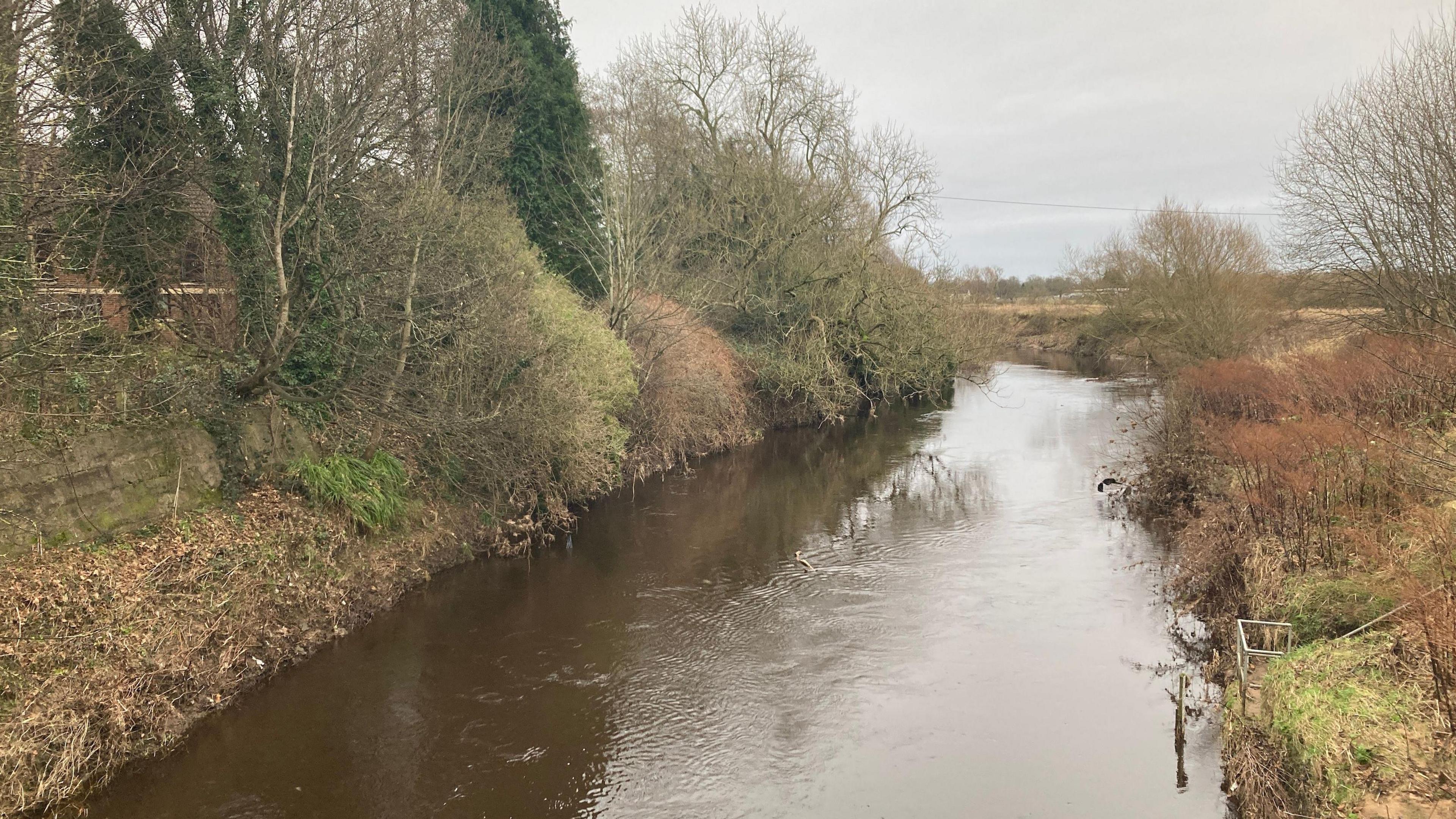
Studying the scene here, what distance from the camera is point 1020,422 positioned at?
29234 mm

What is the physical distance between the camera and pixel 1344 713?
689cm

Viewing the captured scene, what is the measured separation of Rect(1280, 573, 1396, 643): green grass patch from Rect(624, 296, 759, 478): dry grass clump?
13.4m

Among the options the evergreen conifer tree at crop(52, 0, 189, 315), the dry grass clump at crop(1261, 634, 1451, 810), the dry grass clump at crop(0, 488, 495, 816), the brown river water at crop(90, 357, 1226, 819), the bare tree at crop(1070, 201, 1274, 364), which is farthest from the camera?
the bare tree at crop(1070, 201, 1274, 364)

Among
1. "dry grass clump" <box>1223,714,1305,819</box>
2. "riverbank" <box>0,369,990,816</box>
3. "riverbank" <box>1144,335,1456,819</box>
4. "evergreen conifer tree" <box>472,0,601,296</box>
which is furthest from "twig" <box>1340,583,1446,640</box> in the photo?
"evergreen conifer tree" <box>472,0,601,296</box>

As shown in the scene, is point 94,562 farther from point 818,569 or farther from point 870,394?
point 870,394

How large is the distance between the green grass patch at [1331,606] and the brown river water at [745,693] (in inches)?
59.2

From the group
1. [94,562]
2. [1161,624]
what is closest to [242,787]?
[94,562]

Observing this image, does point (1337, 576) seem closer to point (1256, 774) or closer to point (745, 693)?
point (1256, 774)

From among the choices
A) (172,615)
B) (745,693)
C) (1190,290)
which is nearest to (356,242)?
(172,615)

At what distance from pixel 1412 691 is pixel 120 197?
1437cm

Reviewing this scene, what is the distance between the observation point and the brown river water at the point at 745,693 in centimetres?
814

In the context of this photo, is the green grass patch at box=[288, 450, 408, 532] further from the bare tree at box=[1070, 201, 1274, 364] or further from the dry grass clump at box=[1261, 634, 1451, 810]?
the bare tree at box=[1070, 201, 1274, 364]

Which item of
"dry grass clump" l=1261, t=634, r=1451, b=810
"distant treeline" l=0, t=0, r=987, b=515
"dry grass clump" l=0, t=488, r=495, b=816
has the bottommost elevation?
"dry grass clump" l=1261, t=634, r=1451, b=810

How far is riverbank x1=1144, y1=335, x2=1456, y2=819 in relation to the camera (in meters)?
6.48
